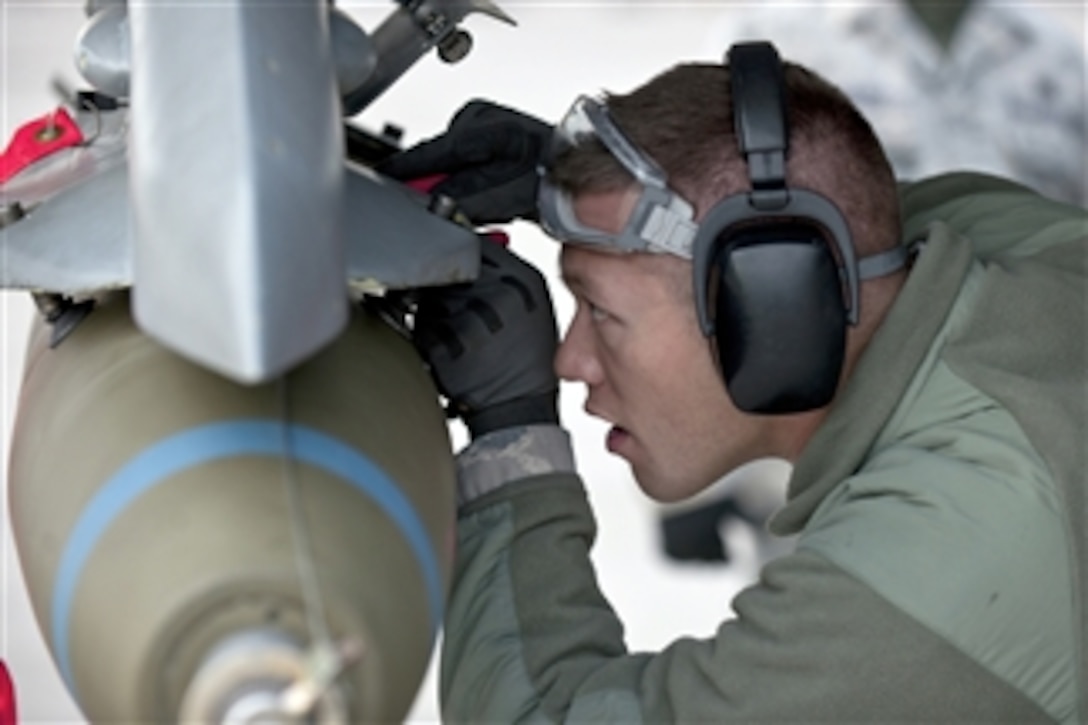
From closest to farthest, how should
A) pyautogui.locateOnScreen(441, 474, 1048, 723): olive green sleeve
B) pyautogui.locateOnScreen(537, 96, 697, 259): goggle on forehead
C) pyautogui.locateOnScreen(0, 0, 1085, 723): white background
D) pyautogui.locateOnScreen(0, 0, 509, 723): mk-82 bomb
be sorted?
1. pyautogui.locateOnScreen(0, 0, 509, 723): mk-82 bomb
2. pyautogui.locateOnScreen(441, 474, 1048, 723): olive green sleeve
3. pyautogui.locateOnScreen(537, 96, 697, 259): goggle on forehead
4. pyautogui.locateOnScreen(0, 0, 1085, 723): white background

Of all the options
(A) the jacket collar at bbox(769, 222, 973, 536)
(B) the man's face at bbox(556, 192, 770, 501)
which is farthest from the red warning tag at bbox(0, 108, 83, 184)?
(A) the jacket collar at bbox(769, 222, 973, 536)

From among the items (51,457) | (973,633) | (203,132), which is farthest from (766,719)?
(203,132)

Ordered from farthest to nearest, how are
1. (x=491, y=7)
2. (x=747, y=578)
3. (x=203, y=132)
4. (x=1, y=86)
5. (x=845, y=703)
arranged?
(x=1, y=86)
(x=747, y=578)
(x=491, y=7)
(x=845, y=703)
(x=203, y=132)

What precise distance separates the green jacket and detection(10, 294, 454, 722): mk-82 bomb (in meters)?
0.32

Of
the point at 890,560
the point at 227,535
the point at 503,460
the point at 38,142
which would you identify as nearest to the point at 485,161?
the point at 503,460

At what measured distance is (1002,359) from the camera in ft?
4.67

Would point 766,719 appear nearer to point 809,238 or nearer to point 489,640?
point 489,640

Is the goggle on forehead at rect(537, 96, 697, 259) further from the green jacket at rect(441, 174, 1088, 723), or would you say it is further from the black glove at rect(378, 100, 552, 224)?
the green jacket at rect(441, 174, 1088, 723)

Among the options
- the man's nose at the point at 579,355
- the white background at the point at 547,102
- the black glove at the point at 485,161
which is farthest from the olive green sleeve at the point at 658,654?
the white background at the point at 547,102

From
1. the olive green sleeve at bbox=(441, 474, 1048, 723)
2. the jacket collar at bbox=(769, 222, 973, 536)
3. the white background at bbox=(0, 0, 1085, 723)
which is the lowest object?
the white background at bbox=(0, 0, 1085, 723)

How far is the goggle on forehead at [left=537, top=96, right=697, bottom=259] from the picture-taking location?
1.43 meters

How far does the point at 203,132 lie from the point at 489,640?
0.68m

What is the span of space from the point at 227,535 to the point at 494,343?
1.72ft

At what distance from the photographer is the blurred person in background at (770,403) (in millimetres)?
1316
